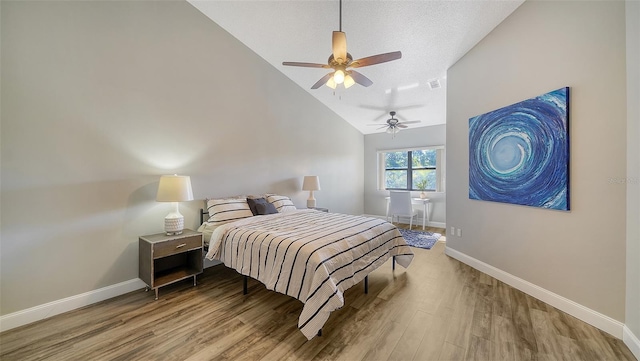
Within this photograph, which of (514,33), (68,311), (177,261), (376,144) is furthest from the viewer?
(376,144)

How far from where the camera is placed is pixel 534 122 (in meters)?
2.35

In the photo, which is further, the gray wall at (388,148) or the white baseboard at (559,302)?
the gray wall at (388,148)

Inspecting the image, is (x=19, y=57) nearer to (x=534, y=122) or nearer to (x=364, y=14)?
(x=364, y=14)

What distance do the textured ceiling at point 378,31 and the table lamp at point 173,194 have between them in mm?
2310

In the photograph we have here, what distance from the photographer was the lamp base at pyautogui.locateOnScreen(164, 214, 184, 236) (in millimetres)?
2510

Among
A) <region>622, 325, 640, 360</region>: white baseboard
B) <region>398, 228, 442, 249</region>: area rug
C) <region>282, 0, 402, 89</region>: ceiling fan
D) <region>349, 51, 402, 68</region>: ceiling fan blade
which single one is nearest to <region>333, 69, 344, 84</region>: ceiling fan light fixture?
<region>282, 0, 402, 89</region>: ceiling fan

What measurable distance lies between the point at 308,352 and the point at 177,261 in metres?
2.07

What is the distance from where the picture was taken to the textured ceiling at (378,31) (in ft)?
8.46

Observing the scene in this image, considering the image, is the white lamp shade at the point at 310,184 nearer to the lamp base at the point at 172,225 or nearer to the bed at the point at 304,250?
the bed at the point at 304,250

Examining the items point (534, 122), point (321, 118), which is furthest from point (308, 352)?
point (321, 118)

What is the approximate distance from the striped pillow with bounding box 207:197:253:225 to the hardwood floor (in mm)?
811

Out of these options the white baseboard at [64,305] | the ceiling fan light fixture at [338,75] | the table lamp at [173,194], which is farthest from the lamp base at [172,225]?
the ceiling fan light fixture at [338,75]

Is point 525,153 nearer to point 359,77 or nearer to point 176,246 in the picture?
point 359,77

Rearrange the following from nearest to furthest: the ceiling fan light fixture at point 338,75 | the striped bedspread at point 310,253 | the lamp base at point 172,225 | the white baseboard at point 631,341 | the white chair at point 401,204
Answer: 1. the white baseboard at point 631,341
2. the striped bedspread at point 310,253
3. the ceiling fan light fixture at point 338,75
4. the lamp base at point 172,225
5. the white chair at point 401,204
